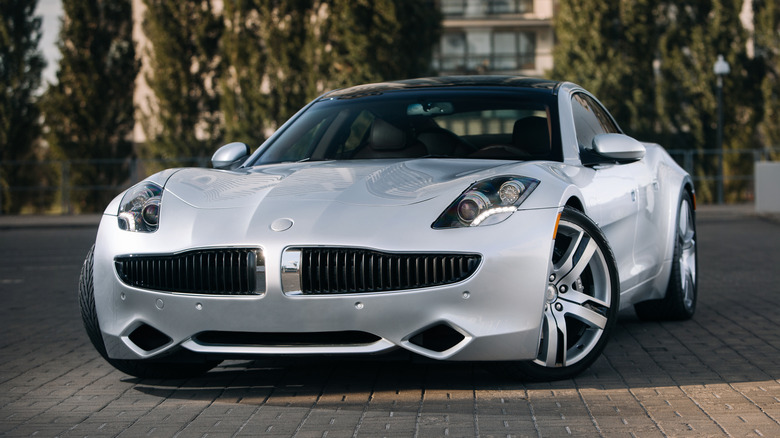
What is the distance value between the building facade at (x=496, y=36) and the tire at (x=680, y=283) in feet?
153

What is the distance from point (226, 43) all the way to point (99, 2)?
147 inches

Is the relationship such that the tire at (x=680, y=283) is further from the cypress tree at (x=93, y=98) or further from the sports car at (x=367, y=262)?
the cypress tree at (x=93, y=98)

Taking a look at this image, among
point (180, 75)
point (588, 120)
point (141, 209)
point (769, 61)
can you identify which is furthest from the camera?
point (769, 61)

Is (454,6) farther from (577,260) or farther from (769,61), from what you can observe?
(577,260)

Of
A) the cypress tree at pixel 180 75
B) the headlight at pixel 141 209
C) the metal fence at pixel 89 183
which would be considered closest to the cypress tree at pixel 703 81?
the metal fence at pixel 89 183

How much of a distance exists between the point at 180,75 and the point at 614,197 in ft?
91.3

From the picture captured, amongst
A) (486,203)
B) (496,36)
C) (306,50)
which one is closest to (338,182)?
(486,203)

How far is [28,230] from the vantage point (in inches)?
996

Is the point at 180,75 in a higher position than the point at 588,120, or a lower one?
lower

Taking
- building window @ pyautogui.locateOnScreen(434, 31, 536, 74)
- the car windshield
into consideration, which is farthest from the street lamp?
the car windshield

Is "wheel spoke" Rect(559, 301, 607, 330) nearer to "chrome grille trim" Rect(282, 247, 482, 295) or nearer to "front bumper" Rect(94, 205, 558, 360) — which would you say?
"front bumper" Rect(94, 205, 558, 360)

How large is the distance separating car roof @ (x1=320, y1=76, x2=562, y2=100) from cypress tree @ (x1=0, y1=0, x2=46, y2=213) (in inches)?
1039

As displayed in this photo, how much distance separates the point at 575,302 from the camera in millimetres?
5320

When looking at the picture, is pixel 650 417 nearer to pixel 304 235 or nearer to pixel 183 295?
pixel 304 235
